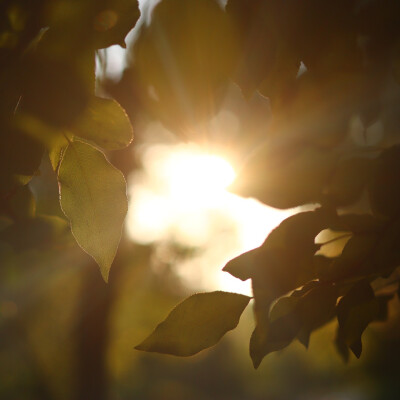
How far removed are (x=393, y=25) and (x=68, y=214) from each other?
0.52 m

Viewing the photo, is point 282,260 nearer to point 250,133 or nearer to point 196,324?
point 196,324

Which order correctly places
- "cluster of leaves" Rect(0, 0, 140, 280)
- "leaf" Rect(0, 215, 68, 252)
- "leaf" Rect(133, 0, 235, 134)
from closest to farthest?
"cluster of leaves" Rect(0, 0, 140, 280), "leaf" Rect(133, 0, 235, 134), "leaf" Rect(0, 215, 68, 252)

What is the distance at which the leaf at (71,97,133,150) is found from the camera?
1.44ft

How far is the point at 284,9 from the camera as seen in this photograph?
0.52 meters

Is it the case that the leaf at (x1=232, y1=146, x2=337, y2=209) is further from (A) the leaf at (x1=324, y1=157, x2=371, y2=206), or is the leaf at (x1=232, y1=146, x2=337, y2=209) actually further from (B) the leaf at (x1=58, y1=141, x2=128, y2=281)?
(B) the leaf at (x1=58, y1=141, x2=128, y2=281)

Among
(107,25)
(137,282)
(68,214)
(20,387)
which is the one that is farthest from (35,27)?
(20,387)

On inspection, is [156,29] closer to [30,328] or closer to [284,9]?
[284,9]

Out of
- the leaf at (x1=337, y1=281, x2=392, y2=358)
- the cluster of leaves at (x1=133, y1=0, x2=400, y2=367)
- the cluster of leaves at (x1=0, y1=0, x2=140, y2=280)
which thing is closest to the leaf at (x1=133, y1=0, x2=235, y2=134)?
the cluster of leaves at (x1=133, y1=0, x2=400, y2=367)

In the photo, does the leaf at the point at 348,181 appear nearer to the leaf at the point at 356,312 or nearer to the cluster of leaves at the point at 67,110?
the leaf at the point at 356,312

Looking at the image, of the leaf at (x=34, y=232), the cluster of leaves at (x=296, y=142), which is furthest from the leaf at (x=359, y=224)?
the leaf at (x=34, y=232)

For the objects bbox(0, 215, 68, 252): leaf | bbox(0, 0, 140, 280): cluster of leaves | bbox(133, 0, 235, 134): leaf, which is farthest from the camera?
bbox(0, 215, 68, 252): leaf

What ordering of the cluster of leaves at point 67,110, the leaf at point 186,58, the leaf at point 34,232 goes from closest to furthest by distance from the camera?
the cluster of leaves at point 67,110 → the leaf at point 186,58 → the leaf at point 34,232

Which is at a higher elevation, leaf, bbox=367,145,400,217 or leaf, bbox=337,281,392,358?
leaf, bbox=367,145,400,217

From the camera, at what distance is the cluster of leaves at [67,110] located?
43 centimetres
